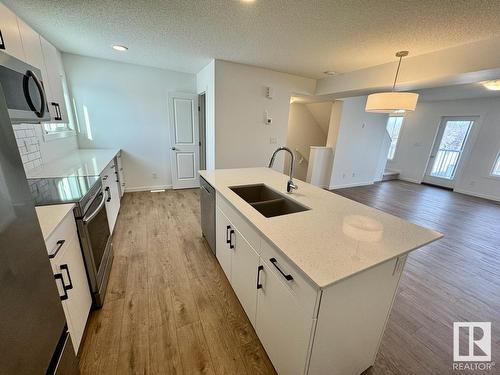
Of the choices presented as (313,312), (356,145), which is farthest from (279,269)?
(356,145)

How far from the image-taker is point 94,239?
5.32 feet

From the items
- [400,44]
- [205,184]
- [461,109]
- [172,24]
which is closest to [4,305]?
[205,184]

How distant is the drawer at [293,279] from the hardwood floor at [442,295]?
974 mm

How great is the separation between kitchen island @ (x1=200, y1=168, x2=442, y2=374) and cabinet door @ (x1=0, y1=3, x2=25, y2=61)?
Answer: 6.17 feet

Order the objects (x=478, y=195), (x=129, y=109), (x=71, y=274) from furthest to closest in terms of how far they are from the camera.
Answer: (x=478, y=195)
(x=129, y=109)
(x=71, y=274)

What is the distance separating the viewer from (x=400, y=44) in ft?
7.74

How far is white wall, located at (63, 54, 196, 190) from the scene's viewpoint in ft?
11.8

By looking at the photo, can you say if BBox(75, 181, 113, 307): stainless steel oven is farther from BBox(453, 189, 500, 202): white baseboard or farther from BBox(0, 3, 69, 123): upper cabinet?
BBox(453, 189, 500, 202): white baseboard

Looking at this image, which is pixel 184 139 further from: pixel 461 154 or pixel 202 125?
pixel 461 154

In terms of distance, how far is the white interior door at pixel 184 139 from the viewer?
4234 millimetres

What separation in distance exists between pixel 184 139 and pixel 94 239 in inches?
126

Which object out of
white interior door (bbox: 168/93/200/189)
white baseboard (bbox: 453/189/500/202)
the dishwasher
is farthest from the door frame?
the dishwasher

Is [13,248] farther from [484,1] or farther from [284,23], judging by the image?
[484,1]

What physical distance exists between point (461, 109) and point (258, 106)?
6.14m
